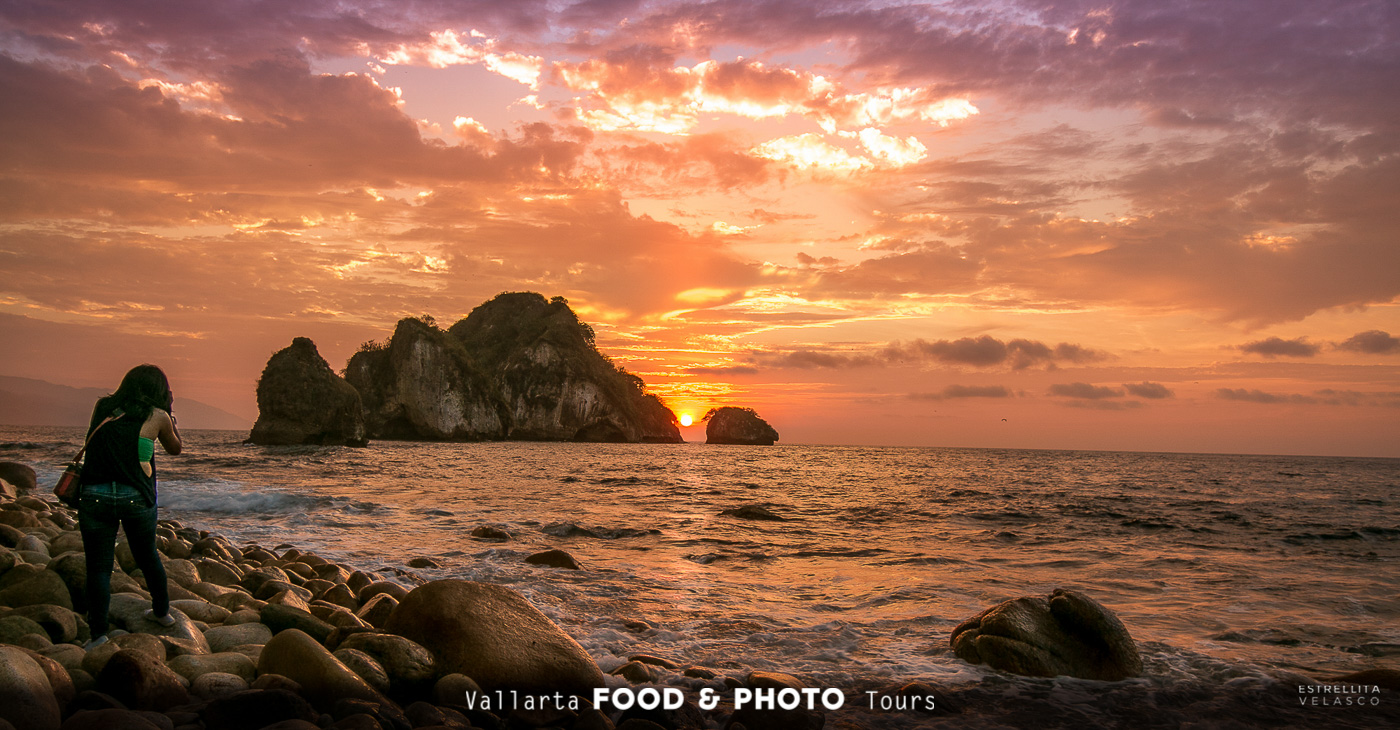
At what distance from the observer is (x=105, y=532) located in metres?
5.03

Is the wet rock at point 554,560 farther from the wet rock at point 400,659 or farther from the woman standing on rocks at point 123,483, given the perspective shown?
the woman standing on rocks at point 123,483

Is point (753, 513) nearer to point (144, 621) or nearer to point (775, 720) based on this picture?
point (775, 720)

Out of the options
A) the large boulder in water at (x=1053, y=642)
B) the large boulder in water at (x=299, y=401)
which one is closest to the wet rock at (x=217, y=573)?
the large boulder in water at (x=1053, y=642)

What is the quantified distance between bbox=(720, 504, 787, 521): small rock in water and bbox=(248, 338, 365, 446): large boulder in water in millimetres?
44663

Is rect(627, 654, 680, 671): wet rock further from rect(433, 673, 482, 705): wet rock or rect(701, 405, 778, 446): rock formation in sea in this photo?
rect(701, 405, 778, 446): rock formation in sea

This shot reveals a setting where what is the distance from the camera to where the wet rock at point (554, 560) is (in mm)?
10961

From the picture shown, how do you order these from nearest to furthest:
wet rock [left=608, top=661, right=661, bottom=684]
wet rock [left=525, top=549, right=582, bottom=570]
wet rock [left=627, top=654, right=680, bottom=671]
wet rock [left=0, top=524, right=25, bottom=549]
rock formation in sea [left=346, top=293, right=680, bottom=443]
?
1. wet rock [left=608, top=661, right=661, bottom=684]
2. wet rock [left=627, top=654, right=680, bottom=671]
3. wet rock [left=0, top=524, right=25, bottom=549]
4. wet rock [left=525, top=549, right=582, bottom=570]
5. rock formation in sea [left=346, top=293, right=680, bottom=443]

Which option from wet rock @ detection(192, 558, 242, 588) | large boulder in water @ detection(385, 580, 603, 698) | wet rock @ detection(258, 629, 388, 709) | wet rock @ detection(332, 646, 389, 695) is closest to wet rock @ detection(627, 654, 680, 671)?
large boulder in water @ detection(385, 580, 603, 698)

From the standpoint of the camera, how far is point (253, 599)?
21.7 feet

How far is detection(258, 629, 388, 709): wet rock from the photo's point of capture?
4.52 meters

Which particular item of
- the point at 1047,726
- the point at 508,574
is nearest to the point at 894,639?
the point at 1047,726

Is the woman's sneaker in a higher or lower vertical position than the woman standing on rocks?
lower

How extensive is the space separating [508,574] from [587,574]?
112cm

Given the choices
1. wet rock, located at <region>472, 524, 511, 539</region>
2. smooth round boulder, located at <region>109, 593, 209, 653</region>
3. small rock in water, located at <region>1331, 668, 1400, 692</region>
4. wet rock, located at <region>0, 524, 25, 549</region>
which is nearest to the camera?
smooth round boulder, located at <region>109, 593, 209, 653</region>
